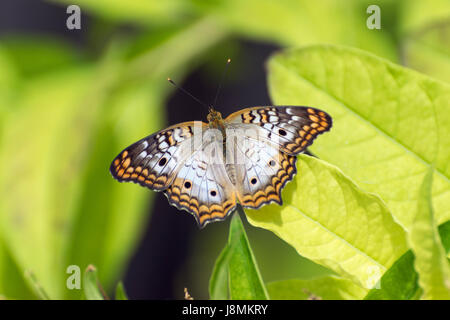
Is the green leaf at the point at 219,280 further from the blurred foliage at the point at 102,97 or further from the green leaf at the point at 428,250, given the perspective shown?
the blurred foliage at the point at 102,97

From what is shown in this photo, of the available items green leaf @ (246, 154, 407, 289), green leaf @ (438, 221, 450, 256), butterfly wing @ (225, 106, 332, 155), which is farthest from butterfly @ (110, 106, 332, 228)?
green leaf @ (438, 221, 450, 256)

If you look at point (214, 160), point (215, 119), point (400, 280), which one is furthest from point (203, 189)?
point (400, 280)

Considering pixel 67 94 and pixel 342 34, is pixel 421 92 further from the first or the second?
pixel 67 94

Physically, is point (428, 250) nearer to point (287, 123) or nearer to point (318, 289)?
point (318, 289)

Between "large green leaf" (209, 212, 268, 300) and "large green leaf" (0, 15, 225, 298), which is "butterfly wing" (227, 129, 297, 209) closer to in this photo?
"large green leaf" (209, 212, 268, 300)

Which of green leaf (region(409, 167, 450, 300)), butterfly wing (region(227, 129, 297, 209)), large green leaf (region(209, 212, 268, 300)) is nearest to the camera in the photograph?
green leaf (region(409, 167, 450, 300))
